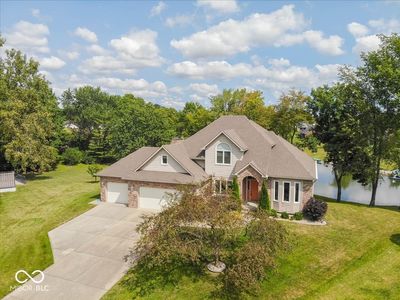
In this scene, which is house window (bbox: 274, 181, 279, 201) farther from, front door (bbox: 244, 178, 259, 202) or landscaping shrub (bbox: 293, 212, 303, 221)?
front door (bbox: 244, 178, 259, 202)

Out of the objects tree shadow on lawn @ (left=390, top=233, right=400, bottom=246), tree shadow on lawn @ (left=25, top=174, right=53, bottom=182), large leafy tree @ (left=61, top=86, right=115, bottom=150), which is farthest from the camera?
large leafy tree @ (left=61, top=86, right=115, bottom=150)

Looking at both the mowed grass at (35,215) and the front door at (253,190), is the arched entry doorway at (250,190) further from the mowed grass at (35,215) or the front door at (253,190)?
the mowed grass at (35,215)

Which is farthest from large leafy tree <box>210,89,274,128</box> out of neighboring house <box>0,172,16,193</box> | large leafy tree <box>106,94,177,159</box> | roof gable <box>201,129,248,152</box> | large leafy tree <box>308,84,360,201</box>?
neighboring house <box>0,172,16,193</box>

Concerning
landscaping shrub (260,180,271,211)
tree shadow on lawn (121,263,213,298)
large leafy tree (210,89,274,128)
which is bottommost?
tree shadow on lawn (121,263,213,298)

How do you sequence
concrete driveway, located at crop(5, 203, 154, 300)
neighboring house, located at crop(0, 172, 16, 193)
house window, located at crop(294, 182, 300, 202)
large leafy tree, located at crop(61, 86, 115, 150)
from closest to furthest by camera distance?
concrete driveway, located at crop(5, 203, 154, 300)
house window, located at crop(294, 182, 300, 202)
neighboring house, located at crop(0, 172, 16, 193)
large leafy tree, located at crop(61, 86, 115, 150)

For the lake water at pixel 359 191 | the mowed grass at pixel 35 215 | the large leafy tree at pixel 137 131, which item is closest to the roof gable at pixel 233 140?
the mowed grass at pixel 35 215
